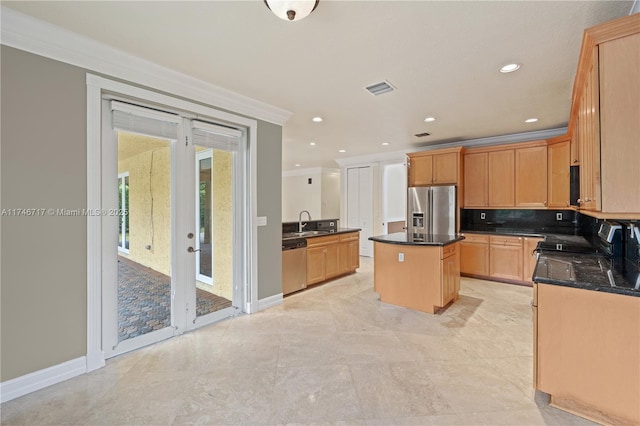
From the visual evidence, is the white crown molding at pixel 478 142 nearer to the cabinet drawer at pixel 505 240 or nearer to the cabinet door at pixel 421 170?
the cabinet door at pixel 421 170

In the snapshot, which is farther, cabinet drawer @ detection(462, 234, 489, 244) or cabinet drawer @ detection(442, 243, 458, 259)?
cabinet drawer @ detection(462, 234, 489, 244)

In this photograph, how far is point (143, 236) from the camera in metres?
2.73

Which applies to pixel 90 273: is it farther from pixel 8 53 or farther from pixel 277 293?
pixel 277 293

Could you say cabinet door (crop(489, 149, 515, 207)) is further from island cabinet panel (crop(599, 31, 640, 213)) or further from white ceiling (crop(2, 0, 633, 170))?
island cabinet panel (crop(599, 31, 640, 213))

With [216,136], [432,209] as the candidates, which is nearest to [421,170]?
[432,209]

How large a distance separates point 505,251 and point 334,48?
4.26 m

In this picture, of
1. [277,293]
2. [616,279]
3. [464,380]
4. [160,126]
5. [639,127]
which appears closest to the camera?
[639,127]

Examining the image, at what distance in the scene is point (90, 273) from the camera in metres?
2.23

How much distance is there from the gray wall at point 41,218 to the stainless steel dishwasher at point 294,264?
2.26 meters

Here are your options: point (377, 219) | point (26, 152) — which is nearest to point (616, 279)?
point (26, 152)

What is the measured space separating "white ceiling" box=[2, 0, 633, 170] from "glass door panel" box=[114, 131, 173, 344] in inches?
33.3

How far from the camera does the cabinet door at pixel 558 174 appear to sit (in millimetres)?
4328

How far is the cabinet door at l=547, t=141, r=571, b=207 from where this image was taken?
4328mm

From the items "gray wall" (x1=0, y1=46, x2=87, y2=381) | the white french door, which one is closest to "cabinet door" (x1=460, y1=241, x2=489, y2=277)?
the white french door
